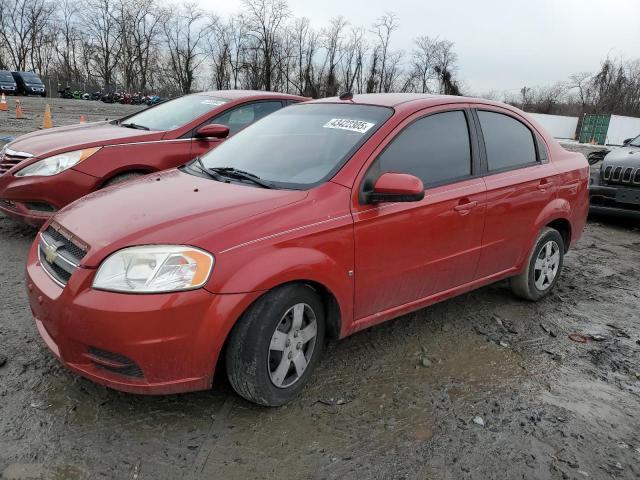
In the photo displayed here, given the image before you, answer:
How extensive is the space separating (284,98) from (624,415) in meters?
4.70

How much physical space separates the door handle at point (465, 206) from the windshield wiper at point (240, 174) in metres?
1.26

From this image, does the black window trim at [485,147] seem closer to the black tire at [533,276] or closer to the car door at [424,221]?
the car door at [424,221]

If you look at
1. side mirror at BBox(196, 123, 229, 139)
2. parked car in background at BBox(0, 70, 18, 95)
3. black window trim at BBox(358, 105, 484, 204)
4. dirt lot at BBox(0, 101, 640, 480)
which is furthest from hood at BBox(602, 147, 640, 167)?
parked car in background at BBox(0, 70, 18, 95)

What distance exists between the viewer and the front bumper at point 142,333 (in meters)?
2.33

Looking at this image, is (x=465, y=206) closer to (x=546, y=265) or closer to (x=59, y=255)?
(x=546, y=265)

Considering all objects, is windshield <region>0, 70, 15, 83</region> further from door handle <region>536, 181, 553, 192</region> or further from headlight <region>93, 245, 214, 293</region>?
headlight <region>93, 245, 214, 293</region>

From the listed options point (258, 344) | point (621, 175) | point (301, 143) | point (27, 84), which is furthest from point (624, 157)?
point (27, 84)

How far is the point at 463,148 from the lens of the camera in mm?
3680

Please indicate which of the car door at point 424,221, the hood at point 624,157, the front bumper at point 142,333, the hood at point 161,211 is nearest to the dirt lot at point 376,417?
the front bumper at point 142,333

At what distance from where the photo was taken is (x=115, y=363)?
7.95 feet

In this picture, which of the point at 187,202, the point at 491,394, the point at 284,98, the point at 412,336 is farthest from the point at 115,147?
the point at 491,394

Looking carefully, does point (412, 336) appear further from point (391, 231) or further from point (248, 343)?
point (248, 343)

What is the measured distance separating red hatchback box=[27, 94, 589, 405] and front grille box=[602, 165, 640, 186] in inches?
152

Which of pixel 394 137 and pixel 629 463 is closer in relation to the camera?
pixel 629 463
